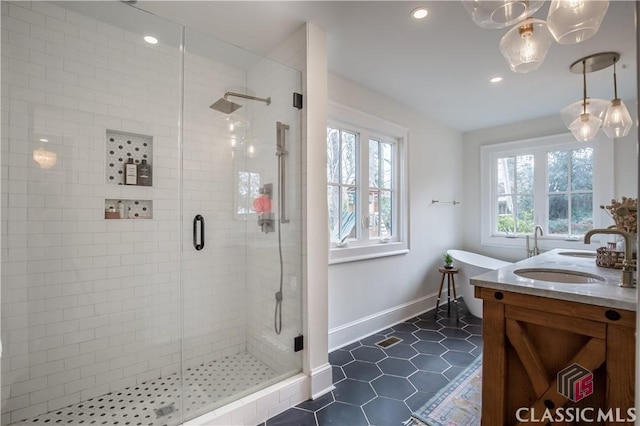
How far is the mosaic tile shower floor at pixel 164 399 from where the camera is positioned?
6.03ft

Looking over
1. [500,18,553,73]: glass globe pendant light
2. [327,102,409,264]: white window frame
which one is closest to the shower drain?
[327,102,409,264]: white window frame

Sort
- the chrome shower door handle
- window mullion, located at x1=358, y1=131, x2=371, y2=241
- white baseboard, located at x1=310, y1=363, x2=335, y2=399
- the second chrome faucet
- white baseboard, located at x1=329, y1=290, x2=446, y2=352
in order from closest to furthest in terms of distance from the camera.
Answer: white baseboard, located at x1=310, y1=363, x2=335, y2=399
the chrome shower door handle
white baseboard, located at x1=329, y1=290, x2=446, y2=352
window mullion, located at x1=358, y1=131, x2=371, y2=241
the second chrome faucet

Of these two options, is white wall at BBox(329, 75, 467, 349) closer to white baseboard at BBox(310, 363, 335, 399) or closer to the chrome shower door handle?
white baseboard at BBox(310, 363, 335, 399)

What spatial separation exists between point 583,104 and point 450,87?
3.74ft

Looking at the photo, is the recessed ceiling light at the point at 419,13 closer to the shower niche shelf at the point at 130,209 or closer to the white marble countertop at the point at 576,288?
the white marble countertop at the point at 576,288

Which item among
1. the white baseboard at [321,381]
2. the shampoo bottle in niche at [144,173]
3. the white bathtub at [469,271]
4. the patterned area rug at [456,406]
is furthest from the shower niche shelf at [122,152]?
the white bathtub at [469,271]

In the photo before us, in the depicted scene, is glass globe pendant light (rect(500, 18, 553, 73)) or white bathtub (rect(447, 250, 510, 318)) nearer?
glass globe pendant light (rect(500, 18, 553, 73))

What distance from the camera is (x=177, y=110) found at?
2406 mm

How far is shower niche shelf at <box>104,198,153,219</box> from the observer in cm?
218

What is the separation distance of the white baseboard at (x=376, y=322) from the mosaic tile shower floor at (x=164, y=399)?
81 centimetres

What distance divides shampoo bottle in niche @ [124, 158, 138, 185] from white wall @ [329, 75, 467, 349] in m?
1.80

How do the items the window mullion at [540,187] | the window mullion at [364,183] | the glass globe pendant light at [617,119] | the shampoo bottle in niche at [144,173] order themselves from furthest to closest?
the window mullion at [540,187] → the window mullion at [364,183] → the shampoo bottle in niche at [144,173] → the glass globe pendant light at [617,119]

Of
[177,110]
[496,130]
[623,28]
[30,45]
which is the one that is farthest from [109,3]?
[496,130]

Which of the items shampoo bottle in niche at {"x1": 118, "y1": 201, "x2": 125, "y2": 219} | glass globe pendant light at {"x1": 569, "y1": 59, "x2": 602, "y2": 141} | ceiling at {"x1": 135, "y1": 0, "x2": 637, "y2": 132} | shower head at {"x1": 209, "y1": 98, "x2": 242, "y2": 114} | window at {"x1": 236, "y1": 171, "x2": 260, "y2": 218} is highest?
ceiling at {"x1": 135, "y1": 0, "x2": 637, "y2": 132}
